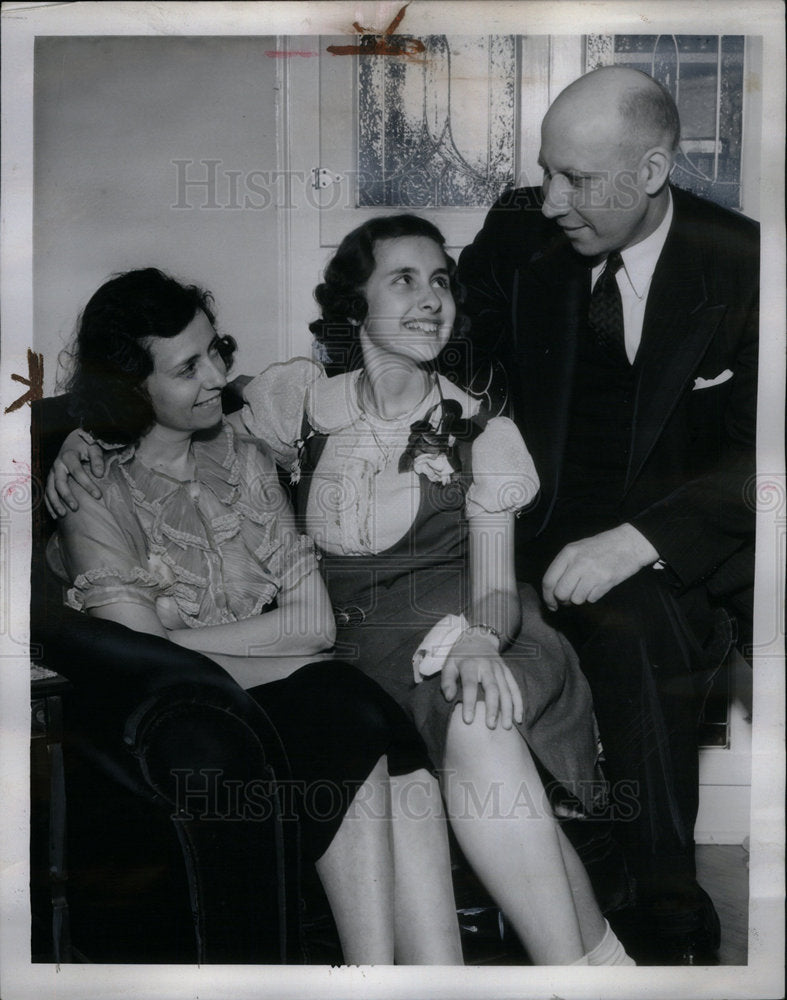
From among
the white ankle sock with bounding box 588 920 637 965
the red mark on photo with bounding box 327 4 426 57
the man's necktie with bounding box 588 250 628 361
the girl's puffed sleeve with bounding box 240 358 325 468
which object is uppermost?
the red mark on photo with bounding box 327 4 426 57

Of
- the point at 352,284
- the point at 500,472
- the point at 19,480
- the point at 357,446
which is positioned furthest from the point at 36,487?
the point at 500,472

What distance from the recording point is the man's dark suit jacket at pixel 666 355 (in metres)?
2.17

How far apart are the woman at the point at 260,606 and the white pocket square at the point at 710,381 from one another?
909mm

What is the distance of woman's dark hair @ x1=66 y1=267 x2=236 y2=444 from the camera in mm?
2148

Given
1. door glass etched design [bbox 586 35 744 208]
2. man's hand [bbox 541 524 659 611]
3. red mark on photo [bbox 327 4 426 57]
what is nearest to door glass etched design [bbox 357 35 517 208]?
red mark on photo [bbox 327 4 426 57]

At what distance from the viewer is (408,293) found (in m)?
2.13

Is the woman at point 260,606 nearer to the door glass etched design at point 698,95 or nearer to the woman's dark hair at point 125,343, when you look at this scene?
the woman's dark hair at point 125,343

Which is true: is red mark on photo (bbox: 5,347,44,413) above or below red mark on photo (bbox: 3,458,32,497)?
above

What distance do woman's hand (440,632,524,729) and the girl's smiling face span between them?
654mm

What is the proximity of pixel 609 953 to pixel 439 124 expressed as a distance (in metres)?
1.83

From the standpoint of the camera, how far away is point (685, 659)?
7.18 ft

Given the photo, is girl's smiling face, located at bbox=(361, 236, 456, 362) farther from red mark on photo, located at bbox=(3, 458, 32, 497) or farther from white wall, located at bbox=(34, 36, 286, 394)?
red mark on photo, located at bbox=(3, 458, 32, 497)

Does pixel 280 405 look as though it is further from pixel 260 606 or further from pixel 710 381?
pixel 710 381

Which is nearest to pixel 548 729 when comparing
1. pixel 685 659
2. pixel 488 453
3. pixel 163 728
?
pixel 685 659
